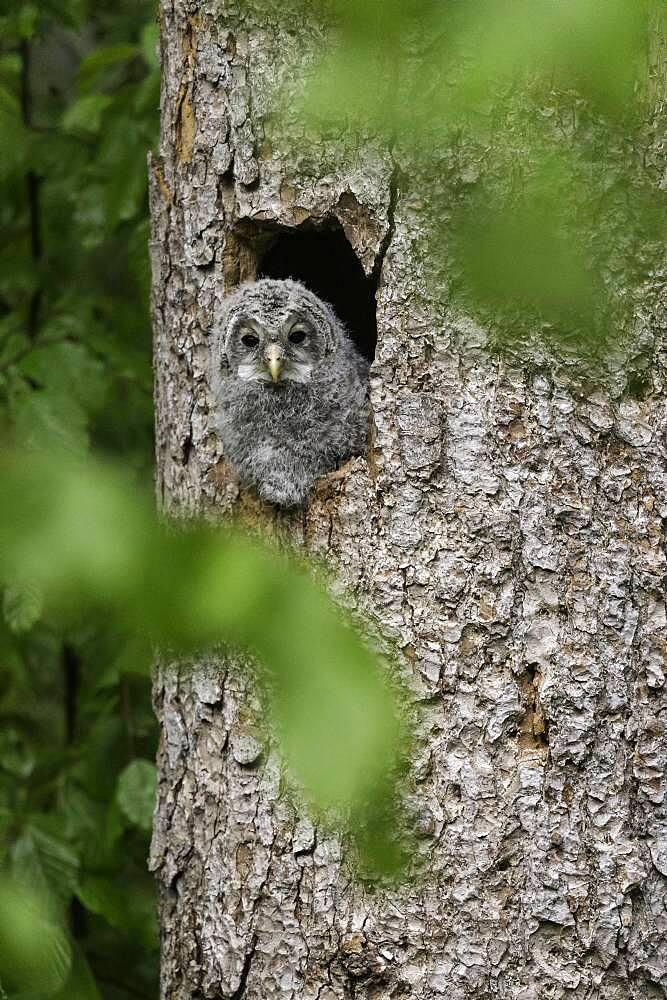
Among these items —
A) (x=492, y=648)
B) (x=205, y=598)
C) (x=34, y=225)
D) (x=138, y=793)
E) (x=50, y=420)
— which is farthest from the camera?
(x=34, y=225)

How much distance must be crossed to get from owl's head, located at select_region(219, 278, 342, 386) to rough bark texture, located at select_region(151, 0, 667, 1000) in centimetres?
26

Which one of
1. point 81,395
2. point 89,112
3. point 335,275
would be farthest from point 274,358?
point 89,112

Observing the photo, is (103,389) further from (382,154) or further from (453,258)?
(453,258)

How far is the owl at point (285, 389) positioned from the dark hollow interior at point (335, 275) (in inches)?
10.1

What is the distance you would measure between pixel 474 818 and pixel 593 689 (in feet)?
0.95

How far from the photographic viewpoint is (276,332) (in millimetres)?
2295

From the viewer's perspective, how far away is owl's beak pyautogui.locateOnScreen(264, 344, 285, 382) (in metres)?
2.32

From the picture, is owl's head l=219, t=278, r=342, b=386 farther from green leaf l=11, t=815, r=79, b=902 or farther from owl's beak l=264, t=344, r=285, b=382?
green leaf l=11, t=815, r=79, b=902

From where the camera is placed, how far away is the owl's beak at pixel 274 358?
2.32m

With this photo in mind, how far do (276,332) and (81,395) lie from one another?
67 centimetres

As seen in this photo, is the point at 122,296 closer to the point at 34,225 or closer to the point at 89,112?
the point at 34,225

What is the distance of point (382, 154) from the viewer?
6.42ft

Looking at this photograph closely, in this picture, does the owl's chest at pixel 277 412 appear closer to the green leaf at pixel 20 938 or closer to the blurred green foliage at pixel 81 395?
the blurred green foliage at pixel 81 395

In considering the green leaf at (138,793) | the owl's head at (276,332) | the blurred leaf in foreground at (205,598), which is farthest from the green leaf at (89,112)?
the blurred leaf in foreground at (205,598)
